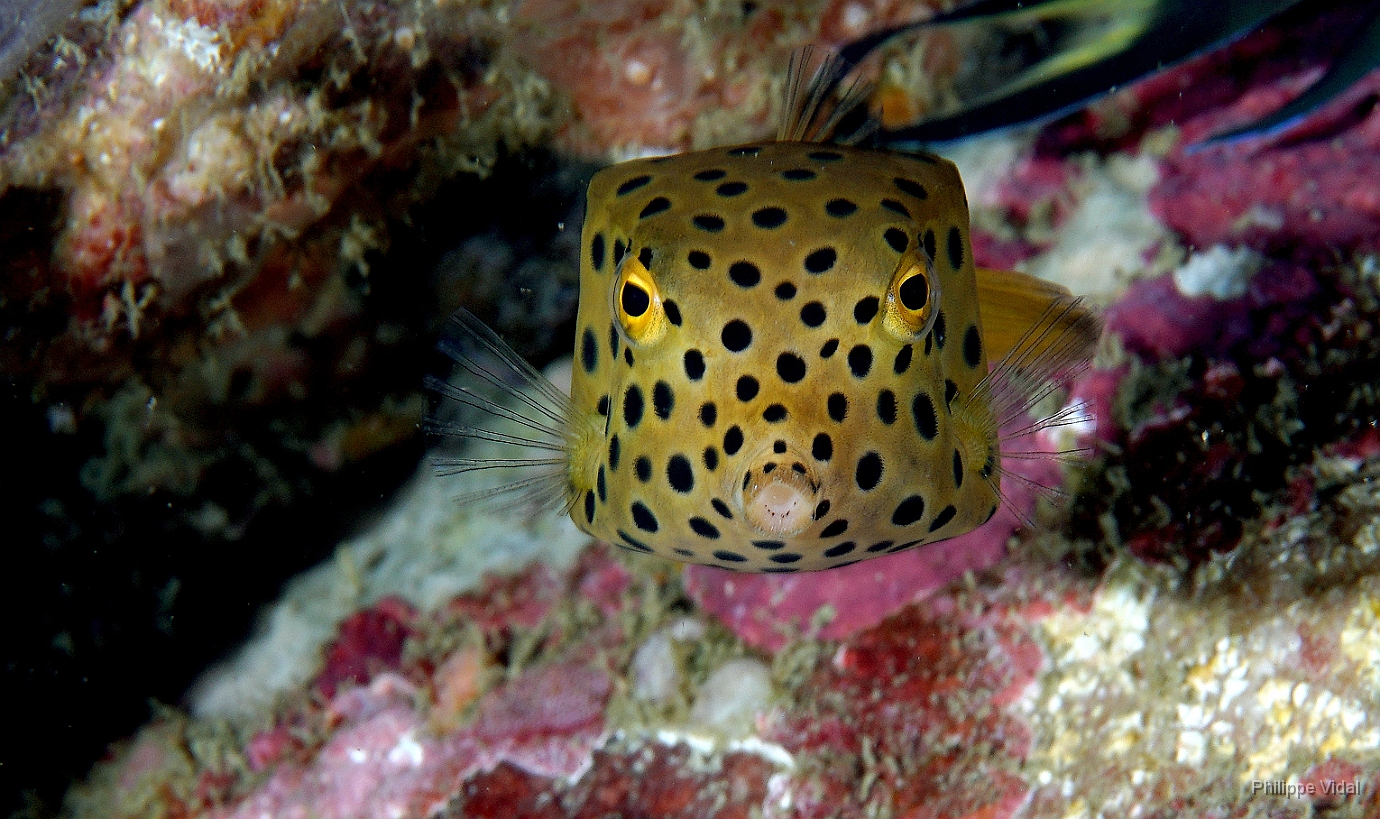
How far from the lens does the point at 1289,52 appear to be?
11.5 ft

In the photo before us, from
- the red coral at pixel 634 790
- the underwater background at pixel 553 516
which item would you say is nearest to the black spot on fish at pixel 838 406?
the underwater background at pixel 553 516

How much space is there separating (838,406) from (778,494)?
1.00ft

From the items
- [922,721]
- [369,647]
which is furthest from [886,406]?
[369,647]

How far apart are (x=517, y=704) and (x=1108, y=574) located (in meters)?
2.22

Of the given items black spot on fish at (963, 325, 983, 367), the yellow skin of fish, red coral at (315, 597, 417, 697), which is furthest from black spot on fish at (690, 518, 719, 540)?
red coral at (315, 597, 417, 697)

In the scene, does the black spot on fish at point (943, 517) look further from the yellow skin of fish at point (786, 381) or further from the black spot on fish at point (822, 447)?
the black spot on fish at point (822, 447)

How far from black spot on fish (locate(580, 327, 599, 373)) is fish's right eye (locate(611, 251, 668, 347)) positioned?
1.33 ft

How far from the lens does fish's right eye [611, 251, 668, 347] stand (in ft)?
6.48

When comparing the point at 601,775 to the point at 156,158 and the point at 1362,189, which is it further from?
the point at 1362,189

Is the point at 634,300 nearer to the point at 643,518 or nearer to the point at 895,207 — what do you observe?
the point at 643,518

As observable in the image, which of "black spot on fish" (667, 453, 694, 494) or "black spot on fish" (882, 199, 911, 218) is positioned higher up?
"black spot on fish" (882, 199, 911, 218)

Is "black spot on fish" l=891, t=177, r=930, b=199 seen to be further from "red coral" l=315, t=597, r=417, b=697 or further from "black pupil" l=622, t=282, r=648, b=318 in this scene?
"red coral" l=315, t=597, r=417, b=697

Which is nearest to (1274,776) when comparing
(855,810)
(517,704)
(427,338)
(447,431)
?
(855,810)

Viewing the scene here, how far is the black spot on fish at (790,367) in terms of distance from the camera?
187 cm
